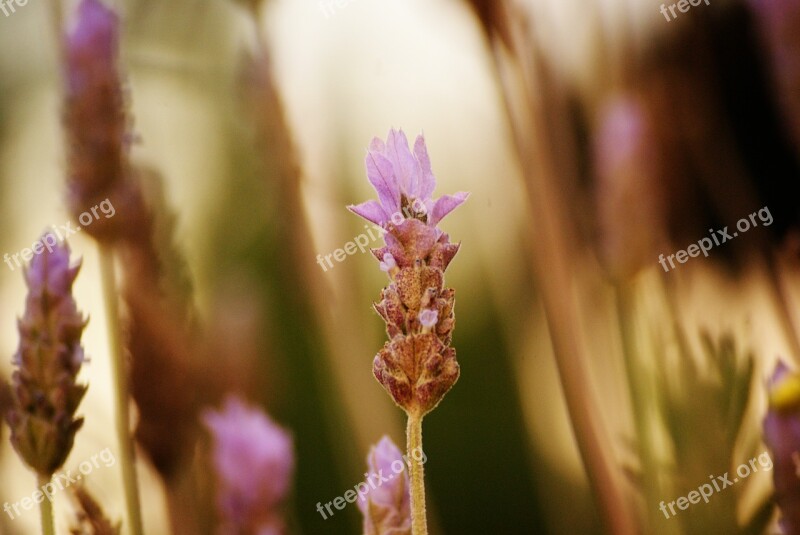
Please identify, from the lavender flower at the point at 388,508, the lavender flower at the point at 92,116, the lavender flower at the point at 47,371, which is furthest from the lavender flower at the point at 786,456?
the lavender flower at the point at 92,116

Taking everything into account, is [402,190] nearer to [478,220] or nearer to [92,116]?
[92,116]

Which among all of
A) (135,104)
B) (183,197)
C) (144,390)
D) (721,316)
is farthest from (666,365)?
(135,104)

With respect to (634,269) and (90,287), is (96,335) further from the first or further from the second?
(634,269)

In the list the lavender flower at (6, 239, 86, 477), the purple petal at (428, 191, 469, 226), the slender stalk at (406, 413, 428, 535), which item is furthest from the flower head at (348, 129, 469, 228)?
the lavender flower at (6, 239, 86, 477)

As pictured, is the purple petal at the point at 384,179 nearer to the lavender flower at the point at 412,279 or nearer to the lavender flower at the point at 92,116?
the lavender flower at the point at 412,279

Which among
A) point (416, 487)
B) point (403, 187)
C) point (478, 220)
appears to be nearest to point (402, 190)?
point (403, 187)
